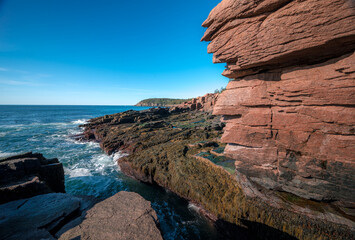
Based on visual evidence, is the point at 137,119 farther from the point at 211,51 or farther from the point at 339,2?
the point at 339,2

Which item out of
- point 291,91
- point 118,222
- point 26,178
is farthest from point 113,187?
point 291,91

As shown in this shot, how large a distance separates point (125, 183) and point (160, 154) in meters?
3.73

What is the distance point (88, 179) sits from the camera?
13.0m

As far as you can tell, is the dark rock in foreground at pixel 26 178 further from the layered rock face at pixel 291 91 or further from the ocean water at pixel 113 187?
the layered rock face at pixel 291 91

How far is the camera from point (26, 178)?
670 cm

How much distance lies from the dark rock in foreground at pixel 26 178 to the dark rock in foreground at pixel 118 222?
131 inches

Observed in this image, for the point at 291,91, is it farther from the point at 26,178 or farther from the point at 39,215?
the point at 26,178

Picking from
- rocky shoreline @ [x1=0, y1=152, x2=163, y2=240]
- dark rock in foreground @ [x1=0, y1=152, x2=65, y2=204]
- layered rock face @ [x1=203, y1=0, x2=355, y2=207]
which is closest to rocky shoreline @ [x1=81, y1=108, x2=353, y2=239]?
layered rock face @ [x1=203, y1=0, x2=355, y2=207]

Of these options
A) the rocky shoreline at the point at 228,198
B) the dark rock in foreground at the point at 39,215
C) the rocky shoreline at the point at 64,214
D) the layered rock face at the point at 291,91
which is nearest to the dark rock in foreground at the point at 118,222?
the rocky shoreline at the point at 64,214

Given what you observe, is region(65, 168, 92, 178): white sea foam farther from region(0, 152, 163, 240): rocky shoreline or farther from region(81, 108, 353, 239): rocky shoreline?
region(0, 152, 163, 240): rocky shoreline

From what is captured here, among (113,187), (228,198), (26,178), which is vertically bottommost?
(113,187)

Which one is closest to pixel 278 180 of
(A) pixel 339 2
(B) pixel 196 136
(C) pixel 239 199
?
(C) pixel 239 199

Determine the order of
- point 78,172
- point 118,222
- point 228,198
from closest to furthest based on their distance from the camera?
1. point 118,222
2. point 228,198
3. point 78,172

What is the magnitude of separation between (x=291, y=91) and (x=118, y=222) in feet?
26.0
